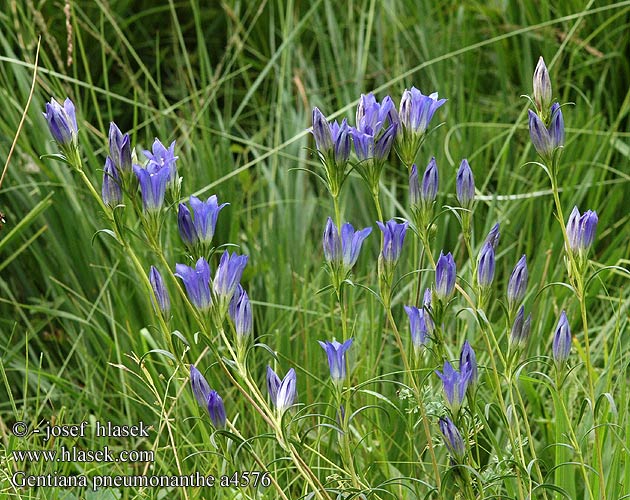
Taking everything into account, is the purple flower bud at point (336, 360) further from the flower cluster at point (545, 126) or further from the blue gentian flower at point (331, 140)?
the flower cluster at point (545, 126)

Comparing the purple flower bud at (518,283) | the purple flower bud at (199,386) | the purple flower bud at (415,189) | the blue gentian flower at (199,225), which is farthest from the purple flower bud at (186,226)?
the purple flower bud at (518,283)

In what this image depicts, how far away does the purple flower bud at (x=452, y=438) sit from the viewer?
101 cm

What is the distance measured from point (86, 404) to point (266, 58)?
1577 millimetres

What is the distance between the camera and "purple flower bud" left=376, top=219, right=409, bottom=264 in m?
1.10

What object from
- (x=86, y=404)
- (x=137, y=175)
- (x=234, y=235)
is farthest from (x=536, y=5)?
(x=137, y=175)

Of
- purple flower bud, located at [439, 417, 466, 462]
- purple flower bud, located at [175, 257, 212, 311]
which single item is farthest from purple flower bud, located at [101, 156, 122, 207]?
purple flower bud, located at [439, 417, 466, 462]

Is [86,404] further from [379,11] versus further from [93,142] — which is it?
[379,11]

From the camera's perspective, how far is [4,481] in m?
1.46

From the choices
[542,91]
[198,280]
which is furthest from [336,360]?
[542,91]

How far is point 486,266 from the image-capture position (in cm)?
109

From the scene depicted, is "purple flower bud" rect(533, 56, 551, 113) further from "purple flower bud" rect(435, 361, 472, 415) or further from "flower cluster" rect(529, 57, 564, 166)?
"purple flower bud" rect(435, 361, 472, 415)

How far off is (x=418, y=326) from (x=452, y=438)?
158mm

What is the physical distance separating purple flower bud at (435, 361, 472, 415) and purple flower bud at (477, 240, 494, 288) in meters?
0.12

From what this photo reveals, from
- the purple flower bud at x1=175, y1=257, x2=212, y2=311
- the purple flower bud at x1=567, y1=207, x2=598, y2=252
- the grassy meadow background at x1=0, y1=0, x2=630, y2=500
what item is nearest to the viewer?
the purple flower bud at x1=175, y1=257, x2=212, y2=311
